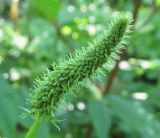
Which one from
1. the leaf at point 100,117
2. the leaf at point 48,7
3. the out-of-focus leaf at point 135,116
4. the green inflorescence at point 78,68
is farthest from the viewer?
the leaf at point 48,7

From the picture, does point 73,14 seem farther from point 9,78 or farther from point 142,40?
point 142,40

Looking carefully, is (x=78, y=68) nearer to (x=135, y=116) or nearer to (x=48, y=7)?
(x=135, y=116)

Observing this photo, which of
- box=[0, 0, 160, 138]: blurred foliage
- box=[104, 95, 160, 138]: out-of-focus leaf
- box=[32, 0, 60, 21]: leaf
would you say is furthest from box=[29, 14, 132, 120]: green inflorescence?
box=[32, 0, 60, 21]: leaf

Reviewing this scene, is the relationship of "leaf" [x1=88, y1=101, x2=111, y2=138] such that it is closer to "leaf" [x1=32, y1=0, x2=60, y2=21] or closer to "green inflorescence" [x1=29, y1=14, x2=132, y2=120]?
"leaf" [x1=32, y1=0, x2=60, y2=21]

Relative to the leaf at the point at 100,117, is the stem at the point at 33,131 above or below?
above

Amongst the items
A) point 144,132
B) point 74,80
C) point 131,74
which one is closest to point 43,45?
point 131,74

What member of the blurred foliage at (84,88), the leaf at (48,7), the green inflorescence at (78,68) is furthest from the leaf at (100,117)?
the green inflorescence at (78,68)

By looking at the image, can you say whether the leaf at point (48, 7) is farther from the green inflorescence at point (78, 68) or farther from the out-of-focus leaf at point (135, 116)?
the green inflorescence at point (78, 68)
